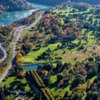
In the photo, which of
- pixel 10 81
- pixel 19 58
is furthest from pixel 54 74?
pixel 19 58

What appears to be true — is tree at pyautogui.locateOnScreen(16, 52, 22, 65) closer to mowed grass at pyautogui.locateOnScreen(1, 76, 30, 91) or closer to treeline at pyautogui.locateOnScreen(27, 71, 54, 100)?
treeline at pyautogui.locateOnScreen(27, 71, 54, 100)

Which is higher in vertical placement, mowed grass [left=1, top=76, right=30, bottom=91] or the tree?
the tree

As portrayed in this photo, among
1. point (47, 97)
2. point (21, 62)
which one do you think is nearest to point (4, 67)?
point (21, 62)

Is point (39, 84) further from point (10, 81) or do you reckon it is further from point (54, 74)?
point (54, 74)

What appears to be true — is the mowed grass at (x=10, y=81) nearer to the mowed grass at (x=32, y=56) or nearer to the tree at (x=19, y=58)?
the tree at (x=19, y=58)

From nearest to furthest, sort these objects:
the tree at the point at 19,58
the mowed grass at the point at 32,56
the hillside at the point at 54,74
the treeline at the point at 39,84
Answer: the treeline at the point at 39,84 → the hillside at the point at 54,74 → the tree at the point at 19,58 → the mowed grass at the point at 32,56

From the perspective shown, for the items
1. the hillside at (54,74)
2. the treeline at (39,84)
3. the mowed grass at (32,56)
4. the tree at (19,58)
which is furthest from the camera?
the mowed grass at (32,56)

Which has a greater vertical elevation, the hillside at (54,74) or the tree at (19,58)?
the tree at (19,58)

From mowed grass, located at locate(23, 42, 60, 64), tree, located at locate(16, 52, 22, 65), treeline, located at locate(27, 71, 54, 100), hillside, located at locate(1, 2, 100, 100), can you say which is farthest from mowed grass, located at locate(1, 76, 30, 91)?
mowed grass, located at locate(23, 42, 60, 64)

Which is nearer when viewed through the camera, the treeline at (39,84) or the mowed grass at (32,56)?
the treeline at (39,84)

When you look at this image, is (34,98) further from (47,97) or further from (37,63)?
(37,63)

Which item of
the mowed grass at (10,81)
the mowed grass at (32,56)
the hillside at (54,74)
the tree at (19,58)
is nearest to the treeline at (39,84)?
the hillside at (54,74)

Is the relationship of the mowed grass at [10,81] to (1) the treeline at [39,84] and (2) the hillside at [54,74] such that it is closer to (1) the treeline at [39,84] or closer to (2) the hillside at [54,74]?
(2) the hillside at [54,74]
